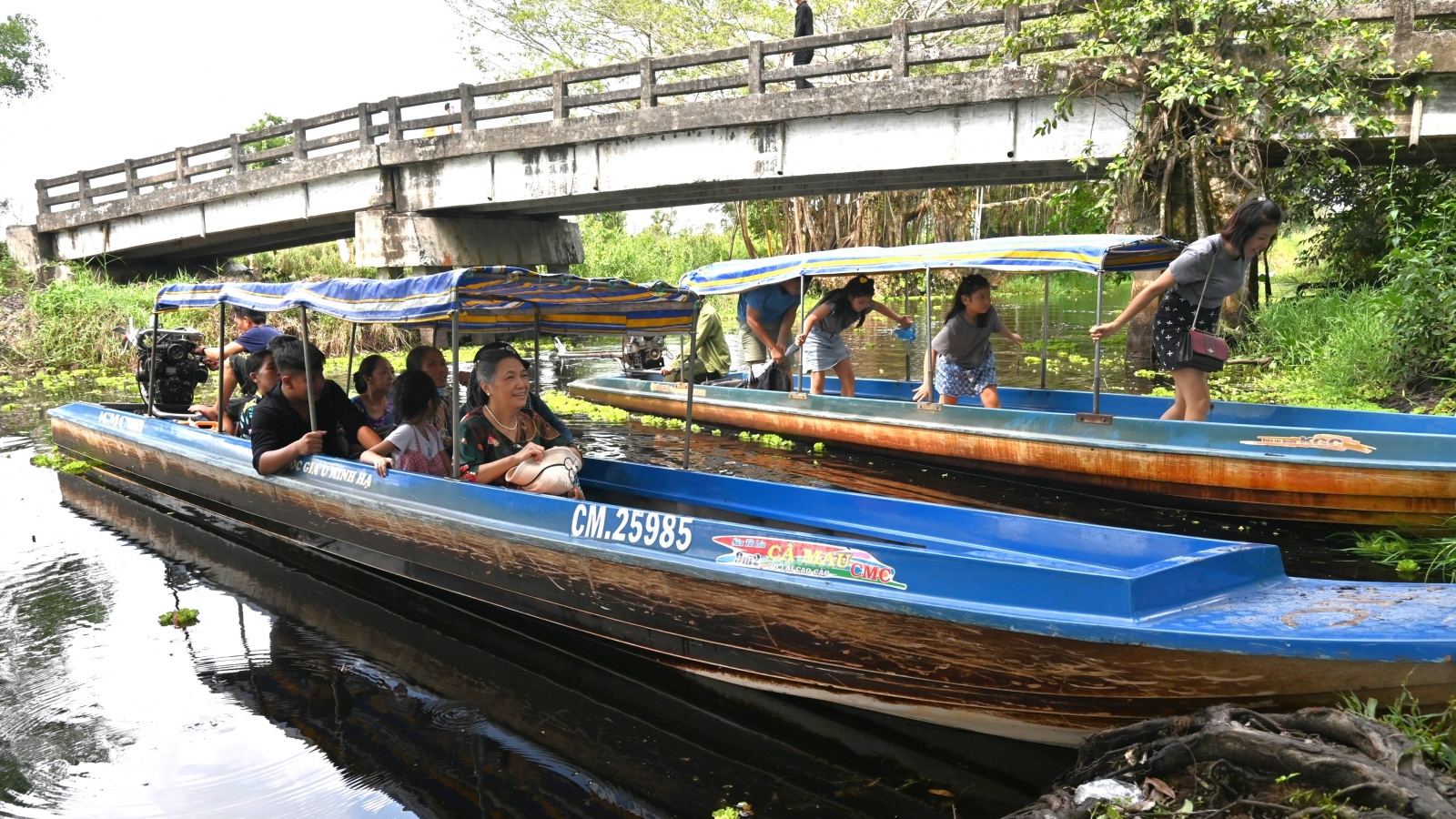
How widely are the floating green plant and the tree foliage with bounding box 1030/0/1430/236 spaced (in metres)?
11.8

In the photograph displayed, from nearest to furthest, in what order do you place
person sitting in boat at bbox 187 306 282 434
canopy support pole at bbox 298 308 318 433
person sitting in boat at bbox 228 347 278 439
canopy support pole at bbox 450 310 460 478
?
1. canopy support pole at bbox 450 310 460 478
2. canopy support pole at bbox 298 308 318 433
3. person sitting in boat at bbox 228 347 278 439
4. person sitting in boat at bbox 187 306 282 434

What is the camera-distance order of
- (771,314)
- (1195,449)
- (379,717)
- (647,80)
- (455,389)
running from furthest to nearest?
(647,80) → (771,314) → (1195,449) → (455,389) → (379,717)

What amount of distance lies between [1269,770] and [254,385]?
817 centimetres

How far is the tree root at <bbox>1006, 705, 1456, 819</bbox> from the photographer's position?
9.03ft

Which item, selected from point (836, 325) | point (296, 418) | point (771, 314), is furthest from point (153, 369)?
point (836, 325)

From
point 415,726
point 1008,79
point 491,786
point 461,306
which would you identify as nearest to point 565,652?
point 415,726

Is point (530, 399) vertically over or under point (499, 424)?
over

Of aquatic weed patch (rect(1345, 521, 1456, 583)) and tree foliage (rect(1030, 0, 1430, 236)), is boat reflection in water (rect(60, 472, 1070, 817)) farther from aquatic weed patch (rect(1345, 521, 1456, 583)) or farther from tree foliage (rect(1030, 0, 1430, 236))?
tree foliage (rect(1030, 0, 1430, 236))

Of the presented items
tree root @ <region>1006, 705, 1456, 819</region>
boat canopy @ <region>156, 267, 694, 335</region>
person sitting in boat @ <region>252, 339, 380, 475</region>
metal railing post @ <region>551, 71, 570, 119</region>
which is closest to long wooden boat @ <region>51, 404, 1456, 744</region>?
tree root @ <region>1006, 705, 1456, 819</region>

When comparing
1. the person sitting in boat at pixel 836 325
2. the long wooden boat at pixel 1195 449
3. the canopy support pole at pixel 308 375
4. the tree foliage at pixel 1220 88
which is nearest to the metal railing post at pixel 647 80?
the tree foliage at pixel 1220 88

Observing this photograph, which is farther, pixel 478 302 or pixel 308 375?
pixel 308 375

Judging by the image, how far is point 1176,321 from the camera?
7098 mm

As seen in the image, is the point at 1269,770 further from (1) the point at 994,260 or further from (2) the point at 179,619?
(2) the point at 179,619

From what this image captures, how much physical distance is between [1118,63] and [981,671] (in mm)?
11272
